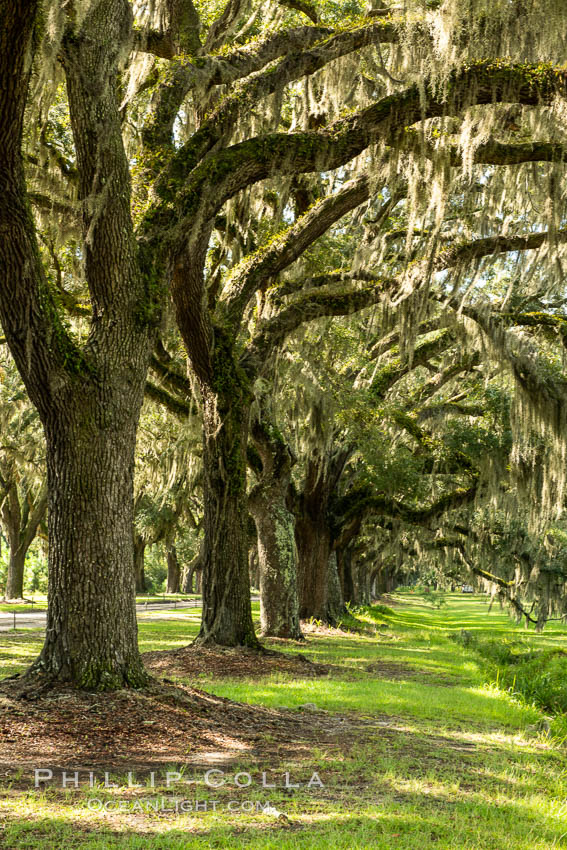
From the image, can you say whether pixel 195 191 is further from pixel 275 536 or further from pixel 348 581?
pixel 348 581

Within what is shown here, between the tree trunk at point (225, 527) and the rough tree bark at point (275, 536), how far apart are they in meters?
2.79

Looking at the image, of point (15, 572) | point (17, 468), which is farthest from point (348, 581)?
point (15, 572)

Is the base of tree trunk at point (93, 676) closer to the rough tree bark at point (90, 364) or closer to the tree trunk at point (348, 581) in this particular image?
the rough tree bark at point (90, 364)

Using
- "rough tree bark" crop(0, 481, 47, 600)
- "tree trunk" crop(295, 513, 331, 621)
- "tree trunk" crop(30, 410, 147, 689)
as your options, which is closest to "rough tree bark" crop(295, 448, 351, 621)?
"tree trunk" crop(295, 513, 331, 621)

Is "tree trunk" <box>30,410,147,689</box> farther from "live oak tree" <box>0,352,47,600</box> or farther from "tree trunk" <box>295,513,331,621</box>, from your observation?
"tree trunk" <box>295,513,331,621</box>

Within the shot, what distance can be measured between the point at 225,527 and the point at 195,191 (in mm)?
4884

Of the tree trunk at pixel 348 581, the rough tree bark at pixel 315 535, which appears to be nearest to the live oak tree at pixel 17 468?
the rough tree bark at pixel 315 535

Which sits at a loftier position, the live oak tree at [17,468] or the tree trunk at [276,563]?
the live oak tree at [17,468]

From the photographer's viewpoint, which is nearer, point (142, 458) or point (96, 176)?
point (96, 176)

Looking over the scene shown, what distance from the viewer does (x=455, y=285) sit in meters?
11.2

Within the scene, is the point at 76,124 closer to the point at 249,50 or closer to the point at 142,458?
the point at 249,50

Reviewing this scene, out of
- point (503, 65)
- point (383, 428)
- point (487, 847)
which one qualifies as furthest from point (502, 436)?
point (487, 847)

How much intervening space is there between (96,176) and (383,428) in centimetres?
1004

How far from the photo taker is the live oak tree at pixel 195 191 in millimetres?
6418
